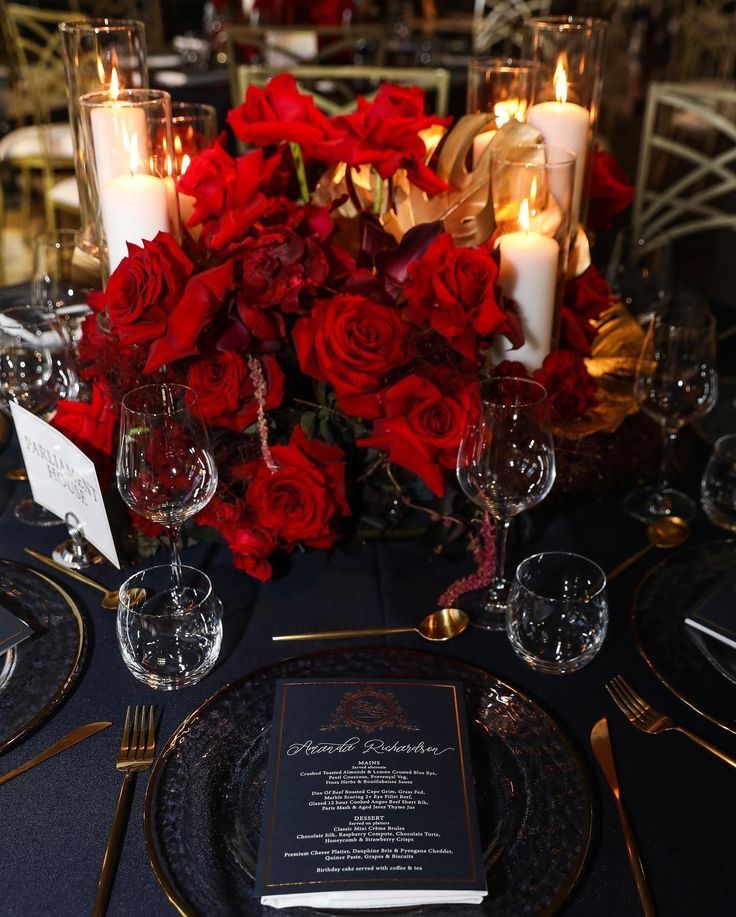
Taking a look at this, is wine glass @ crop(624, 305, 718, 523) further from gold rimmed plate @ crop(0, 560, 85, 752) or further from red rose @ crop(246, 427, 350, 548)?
gold rimmed plate @ crop(0, 560, 85, 752)

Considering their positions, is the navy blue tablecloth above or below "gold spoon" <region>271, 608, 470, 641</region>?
below

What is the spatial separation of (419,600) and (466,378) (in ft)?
Answer: 0.82

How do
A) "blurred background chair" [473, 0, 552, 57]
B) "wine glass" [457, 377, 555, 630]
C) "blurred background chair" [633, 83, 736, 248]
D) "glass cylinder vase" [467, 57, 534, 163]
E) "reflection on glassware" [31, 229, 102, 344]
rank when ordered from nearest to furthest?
"wine glass" [457, 377, 555, 630] < "glass cylinder vase" [467, 57, 534, 163] < "reflection on glassware" [31, 229, 102, 344] < "blurred background chair" [633, 83, 736, 248] < "blurred background chair" [473, 0, 552, 57]

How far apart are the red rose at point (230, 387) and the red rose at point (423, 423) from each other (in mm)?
118

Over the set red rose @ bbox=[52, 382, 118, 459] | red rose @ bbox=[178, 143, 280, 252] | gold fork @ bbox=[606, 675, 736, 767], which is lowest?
gold fork @ bbox=[606, 675, 736, 767]

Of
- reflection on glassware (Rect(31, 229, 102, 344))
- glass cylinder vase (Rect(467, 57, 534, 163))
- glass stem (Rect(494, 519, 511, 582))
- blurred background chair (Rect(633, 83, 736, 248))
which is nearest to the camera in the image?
glass stem (Rect(494, 519, 511, 582))

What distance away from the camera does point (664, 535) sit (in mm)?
1151

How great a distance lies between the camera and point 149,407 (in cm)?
98

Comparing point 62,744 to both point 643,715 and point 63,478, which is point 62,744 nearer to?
point 63,478

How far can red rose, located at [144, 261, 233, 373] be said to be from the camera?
94cm

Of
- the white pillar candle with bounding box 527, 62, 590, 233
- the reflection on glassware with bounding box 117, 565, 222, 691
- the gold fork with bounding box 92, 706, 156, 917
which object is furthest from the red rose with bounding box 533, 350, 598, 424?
the gold fork with bounding box 92, 706, 156, 917

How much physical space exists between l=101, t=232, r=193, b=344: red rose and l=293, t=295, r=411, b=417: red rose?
14cm

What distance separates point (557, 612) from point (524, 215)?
0.46 metres

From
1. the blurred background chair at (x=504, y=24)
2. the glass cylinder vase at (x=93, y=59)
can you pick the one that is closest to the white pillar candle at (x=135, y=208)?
the glass cylinder vase at (x=93, y=59)
